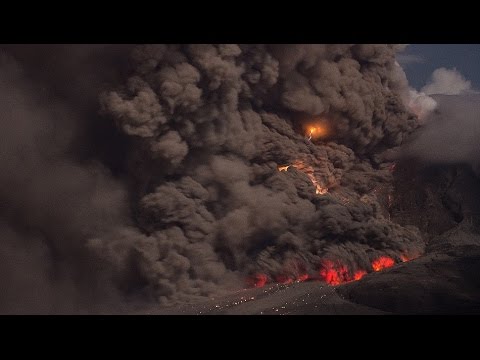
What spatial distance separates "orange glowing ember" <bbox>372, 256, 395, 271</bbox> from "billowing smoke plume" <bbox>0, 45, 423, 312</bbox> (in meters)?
0.38

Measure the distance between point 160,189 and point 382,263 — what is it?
805cm

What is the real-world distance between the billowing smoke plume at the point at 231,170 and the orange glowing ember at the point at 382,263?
11.7 inches

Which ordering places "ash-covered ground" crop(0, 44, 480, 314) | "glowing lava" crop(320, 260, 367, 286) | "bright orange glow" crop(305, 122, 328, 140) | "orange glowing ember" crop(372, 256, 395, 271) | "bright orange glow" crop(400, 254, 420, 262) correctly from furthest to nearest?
1. "bright orange glow" crop(305, 122, 328, 140)
2. "bright orange glow" crop(400, 254, 420, 262)
3. "orange glowing ember" crop(372, 256, 395, 271)
4. "glowing lava" crop(320, 260, 367, 286)
5. "ash-covered ground" crop(0, 44, 480, 314)

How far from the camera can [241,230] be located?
650 inches

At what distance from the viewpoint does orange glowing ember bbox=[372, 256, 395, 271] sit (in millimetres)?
17703

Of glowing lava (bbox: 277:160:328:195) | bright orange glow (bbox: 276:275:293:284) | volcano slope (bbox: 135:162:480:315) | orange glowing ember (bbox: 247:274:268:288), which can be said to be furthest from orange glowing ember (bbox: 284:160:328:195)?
orange glowing ember (bbox: 247:274:268:288)

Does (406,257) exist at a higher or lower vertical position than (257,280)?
higher

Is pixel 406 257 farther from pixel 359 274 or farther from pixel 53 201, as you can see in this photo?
pixel 53 201

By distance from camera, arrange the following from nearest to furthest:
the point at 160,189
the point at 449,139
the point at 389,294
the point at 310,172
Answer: the point at 389,294 < the point at 160,189 < the point at 310,172 < the point at 449,139

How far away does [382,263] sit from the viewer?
18.1m

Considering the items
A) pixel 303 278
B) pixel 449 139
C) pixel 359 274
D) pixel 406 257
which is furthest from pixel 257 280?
pixel 449 139

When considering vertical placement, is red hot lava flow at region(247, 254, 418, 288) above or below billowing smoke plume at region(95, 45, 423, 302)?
below

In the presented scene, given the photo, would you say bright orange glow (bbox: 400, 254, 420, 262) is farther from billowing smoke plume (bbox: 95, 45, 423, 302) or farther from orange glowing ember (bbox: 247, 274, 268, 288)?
orange glowing ember (bbox: 247, 274, 268, 288)

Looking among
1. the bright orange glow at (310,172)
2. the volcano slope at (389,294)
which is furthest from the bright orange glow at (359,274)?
the bright orange glow at (310,172)
